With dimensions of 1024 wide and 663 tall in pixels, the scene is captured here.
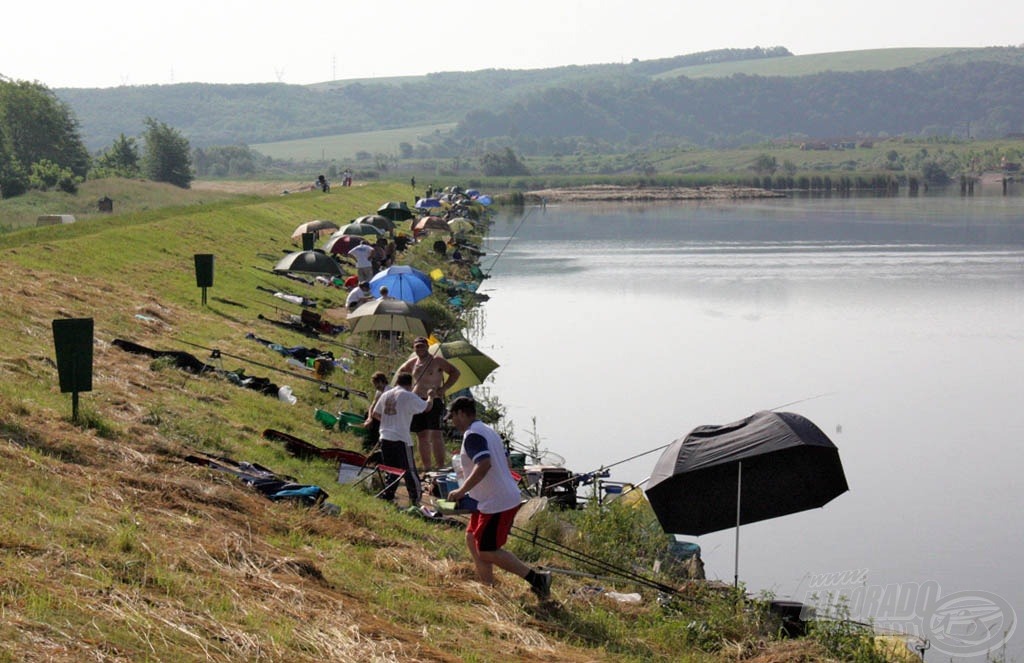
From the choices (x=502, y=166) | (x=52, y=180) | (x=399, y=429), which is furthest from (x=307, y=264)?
(x=502, y=166)

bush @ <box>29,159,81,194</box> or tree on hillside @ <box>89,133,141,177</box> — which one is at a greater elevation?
tree on hillside @ <box>89,133,141,177</box>

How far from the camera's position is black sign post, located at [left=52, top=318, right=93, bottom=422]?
43.4 ft

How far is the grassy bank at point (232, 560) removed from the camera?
8367 mm

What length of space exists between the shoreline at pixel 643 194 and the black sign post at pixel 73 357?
110991 mm

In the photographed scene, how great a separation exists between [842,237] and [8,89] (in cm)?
5764

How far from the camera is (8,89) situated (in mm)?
93375

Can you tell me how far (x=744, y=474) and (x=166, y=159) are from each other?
87.1m

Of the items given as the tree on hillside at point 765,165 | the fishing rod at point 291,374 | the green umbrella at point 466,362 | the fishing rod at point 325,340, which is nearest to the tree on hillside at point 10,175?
the fishing rod at point 325,340

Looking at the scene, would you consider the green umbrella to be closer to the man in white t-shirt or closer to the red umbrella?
the man in white t-shirt

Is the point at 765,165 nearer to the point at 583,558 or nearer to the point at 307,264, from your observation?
the point at 307,264

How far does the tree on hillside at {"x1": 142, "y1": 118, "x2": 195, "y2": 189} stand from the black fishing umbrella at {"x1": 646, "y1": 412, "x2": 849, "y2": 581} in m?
84.3

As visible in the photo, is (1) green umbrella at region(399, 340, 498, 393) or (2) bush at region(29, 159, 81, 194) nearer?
(1) green umbrella at region(399, 340, 498, 393)

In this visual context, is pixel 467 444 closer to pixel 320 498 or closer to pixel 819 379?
pixel 320 498

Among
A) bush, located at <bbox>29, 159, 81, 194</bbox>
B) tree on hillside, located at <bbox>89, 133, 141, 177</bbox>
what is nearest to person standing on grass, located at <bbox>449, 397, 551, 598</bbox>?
bush, located at <bbox>29, 159, 81, 194</bbox>
